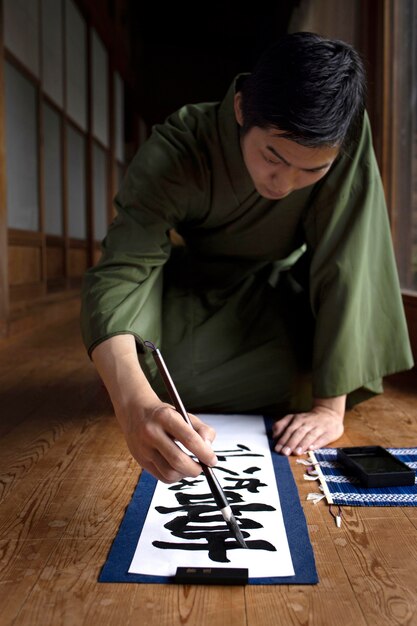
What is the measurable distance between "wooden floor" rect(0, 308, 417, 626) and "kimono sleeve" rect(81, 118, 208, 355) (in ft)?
0.99

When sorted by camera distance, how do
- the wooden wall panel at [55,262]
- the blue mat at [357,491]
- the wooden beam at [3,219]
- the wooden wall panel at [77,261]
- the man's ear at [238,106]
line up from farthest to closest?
the wooden wall panel at [77,261], the wooden wall panel at [55,262], the wooden beam at [3,219], the man's ear at [238,106], the blue mat at [357,491]

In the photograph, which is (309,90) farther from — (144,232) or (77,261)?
(77,261)

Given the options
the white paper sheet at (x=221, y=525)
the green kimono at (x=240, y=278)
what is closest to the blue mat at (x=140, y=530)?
the white paper sheet at (x=221, y=525)

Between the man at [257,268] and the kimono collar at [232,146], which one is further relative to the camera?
the kimono collar at [232,146]

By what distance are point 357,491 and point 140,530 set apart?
17.2 inches

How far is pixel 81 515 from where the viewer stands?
1122 mm

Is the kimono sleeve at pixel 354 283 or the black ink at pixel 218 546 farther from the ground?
the kimono sleeve at pixel 354 283

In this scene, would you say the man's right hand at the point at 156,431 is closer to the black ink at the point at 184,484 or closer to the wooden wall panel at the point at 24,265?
the black ink at the point at 184,484

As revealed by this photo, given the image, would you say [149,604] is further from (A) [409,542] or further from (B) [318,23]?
(B) [318,23]

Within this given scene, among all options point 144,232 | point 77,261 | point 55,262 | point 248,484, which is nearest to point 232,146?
point 144,232

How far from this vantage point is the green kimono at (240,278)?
5.01 feet

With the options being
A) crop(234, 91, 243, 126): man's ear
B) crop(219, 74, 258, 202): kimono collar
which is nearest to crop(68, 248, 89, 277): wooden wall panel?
crop(219, 74, 258, 202): kimono collar

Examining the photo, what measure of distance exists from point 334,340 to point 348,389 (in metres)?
0.13

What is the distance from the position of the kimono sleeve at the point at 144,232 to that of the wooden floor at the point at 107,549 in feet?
0.99
